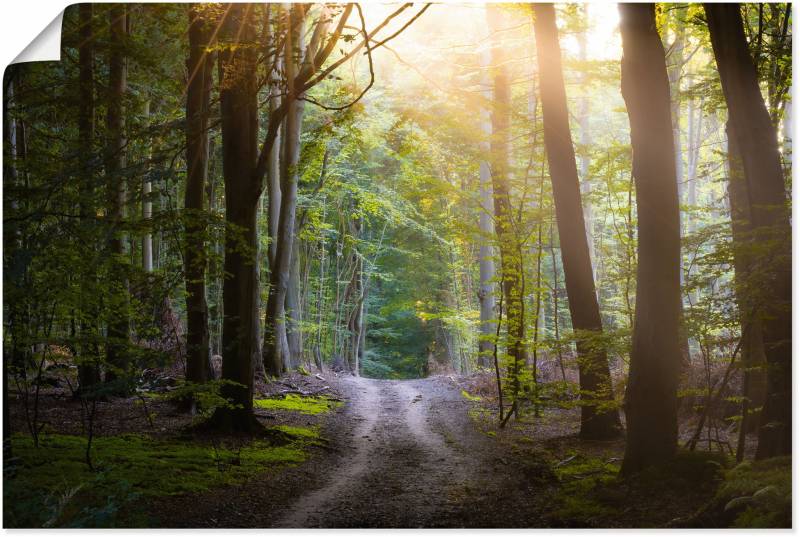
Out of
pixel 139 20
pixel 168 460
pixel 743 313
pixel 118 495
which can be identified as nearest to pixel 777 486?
pixel 743 313

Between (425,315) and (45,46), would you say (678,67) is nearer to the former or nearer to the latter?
(425,315)

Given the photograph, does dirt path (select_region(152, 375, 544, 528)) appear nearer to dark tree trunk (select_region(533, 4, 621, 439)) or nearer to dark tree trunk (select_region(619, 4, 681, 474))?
dark tree trunk (select_region(619, 4, 681, 474))

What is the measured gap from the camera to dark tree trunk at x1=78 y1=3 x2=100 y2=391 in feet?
15.3

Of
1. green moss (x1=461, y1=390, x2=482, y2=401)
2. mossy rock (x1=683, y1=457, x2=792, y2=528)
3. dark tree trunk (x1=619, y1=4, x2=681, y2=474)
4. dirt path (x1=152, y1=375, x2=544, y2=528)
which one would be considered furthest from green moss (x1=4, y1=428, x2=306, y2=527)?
green moss (x1=461, y1=390, x2=482, y2=401)

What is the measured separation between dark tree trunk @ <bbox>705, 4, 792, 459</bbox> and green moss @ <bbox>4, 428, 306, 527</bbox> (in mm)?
3673

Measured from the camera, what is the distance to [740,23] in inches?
163

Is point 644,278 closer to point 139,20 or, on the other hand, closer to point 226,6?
point 226,6

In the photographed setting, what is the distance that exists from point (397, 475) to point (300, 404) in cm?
416

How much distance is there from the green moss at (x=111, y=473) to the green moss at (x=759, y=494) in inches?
126

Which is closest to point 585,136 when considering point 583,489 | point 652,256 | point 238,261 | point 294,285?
point 294,285

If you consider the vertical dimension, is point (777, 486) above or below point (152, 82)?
below

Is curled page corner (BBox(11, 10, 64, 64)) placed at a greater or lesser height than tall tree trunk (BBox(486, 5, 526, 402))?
greater

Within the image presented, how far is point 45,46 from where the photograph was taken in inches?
168

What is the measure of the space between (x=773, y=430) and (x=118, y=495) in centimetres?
396
